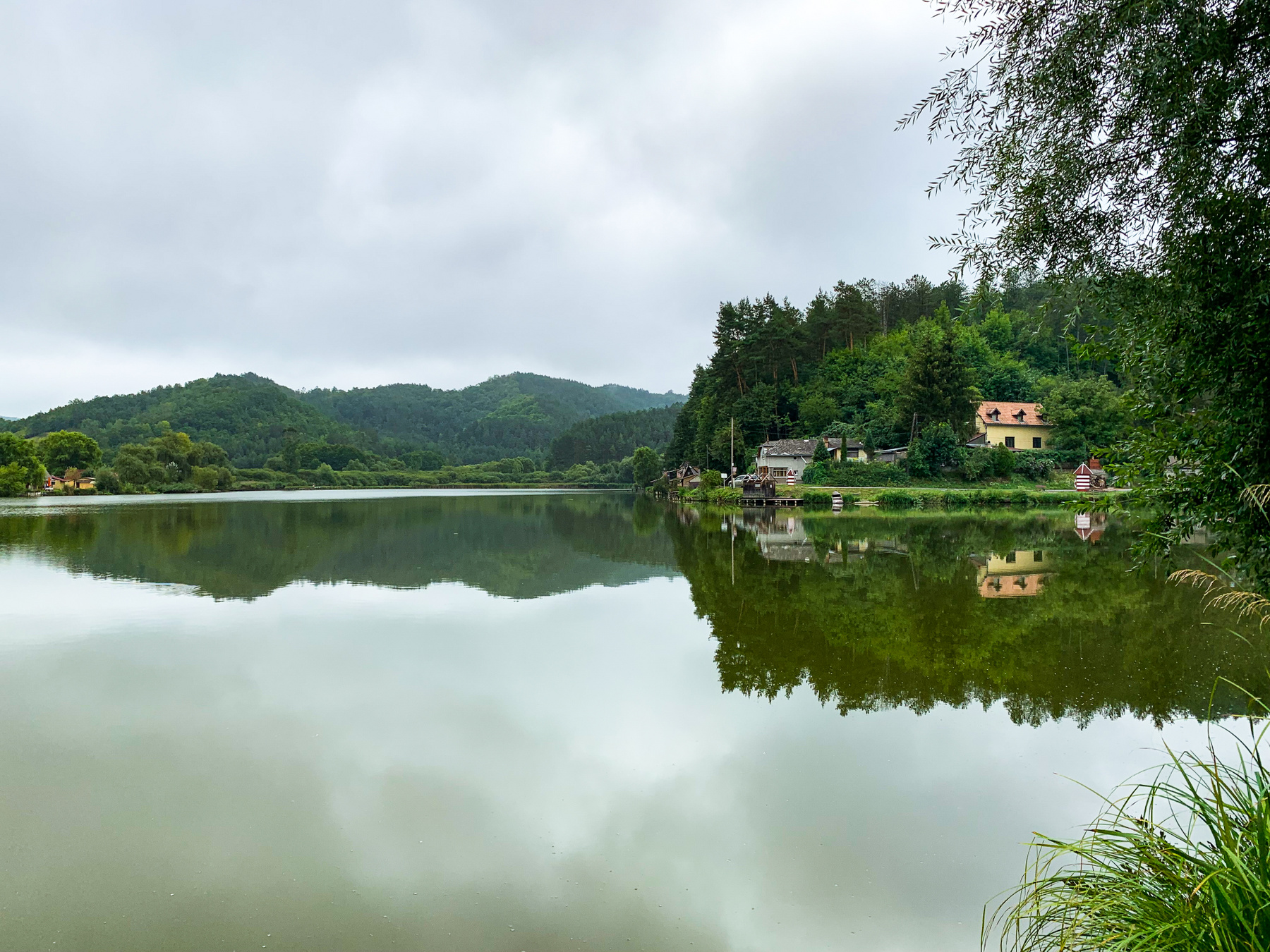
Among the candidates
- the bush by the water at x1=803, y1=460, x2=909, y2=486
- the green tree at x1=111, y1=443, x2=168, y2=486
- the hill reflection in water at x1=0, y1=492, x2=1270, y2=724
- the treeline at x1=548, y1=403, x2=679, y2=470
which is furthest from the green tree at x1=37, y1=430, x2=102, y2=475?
the treeline at x1=548, y1=403, x2=679, y2=470

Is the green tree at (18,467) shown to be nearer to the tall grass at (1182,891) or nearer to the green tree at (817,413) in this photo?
the green tree at (817,413)

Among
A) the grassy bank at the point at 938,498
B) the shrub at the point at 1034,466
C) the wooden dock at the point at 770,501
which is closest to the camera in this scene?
the grassy bank at the point at 938,498

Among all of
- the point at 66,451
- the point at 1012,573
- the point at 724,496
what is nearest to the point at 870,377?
the point at 724,496

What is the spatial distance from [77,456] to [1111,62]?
97.2 meters

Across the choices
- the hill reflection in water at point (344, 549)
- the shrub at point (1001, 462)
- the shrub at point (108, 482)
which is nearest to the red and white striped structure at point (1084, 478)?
the shrub at point (1001, 462)

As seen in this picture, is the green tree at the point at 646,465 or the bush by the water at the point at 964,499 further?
the green tree at the point at 646,465

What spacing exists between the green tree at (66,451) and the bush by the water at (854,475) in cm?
7762

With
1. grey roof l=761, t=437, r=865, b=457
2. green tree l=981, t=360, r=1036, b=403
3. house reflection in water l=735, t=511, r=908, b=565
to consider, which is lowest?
house reflection in water l=735, t=511, r=908, b=565

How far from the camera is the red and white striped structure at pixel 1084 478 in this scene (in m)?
42.8

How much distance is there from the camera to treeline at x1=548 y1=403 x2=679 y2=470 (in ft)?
461

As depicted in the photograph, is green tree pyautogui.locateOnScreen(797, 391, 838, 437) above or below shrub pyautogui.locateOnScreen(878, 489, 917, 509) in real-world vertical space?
above

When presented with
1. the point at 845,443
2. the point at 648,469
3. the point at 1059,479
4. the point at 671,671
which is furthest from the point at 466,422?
the point at 671,671

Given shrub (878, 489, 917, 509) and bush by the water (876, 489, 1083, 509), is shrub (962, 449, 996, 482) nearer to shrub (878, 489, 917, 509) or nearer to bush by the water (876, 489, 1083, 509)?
bush by the water (876, 489, 1083, 509)

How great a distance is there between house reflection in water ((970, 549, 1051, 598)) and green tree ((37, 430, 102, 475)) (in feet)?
299
